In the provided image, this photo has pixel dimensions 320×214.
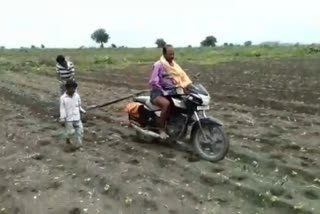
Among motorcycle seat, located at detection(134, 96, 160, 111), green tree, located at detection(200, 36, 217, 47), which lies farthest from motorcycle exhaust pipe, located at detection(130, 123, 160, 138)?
green tree, located at detection(200, 36, 217, 47)

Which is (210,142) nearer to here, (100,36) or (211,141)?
(211,141)

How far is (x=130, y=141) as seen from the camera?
11383mm

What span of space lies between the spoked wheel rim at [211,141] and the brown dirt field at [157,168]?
0.77ft

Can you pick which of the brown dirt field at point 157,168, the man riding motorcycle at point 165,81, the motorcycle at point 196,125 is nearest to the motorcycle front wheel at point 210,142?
the motorcycle at point 196,125

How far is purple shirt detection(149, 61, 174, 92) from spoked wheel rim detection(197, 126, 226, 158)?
1.05m

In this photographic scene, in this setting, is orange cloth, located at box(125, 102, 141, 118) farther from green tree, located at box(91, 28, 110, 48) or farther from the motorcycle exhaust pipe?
green tree, located at box(91, 28, 110, 48)

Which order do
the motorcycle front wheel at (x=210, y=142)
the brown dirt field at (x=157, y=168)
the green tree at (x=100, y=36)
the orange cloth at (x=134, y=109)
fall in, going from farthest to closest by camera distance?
1. the green tree at (x=100, y=36)
2. the orange cloth at (x=134, y=109)
3. the motorcycle front wheel at (x=210, y=142)
4. the brown dirt field at (x=157, y=168)

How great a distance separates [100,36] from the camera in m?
87.4

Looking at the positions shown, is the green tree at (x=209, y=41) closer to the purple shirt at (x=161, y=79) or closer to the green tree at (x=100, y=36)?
the green tree at (x=100, y=36)

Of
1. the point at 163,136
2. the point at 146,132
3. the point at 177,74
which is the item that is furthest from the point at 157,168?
the point at 177,74

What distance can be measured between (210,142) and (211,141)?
3cm

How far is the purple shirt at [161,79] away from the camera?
10.2 m

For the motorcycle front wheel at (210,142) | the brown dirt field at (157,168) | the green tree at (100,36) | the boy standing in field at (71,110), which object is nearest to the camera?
the brown dirt field at (157,168)

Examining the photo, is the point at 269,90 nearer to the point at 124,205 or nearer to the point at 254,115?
the point at 254,115
